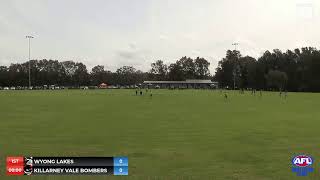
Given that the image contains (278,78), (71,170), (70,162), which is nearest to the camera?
(71,170)

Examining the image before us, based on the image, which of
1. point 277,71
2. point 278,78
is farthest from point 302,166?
point 277,71

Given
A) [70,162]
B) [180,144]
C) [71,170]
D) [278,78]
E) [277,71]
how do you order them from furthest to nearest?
[277,71], [278,78], [180,144], [70,162], [71,170]

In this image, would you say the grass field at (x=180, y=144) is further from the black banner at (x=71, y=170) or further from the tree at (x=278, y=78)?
the tree at (x=278, y=78)

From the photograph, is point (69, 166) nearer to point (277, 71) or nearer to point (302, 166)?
point (302, 166)

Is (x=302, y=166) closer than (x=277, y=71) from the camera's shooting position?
Yes

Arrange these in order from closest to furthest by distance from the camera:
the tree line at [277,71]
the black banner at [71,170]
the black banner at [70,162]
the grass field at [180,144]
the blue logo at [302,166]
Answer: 1. the black banner at [71,170]
2. the black banner at [70,162]
3. the blue logo at [302,166]
4. the grass field at [180,144]
5. the tree line at [277,71]

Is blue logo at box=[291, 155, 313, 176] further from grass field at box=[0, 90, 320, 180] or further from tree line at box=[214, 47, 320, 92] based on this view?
tree line at box=[214, 47, 320, 92]

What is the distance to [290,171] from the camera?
13.6 metres

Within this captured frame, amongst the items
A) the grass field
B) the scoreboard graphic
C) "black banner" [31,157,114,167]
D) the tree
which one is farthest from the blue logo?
the tree

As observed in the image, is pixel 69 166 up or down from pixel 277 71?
down

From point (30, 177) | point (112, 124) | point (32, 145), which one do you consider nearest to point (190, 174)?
point (30, 177)

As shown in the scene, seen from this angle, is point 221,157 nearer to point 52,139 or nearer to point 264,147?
point 264,147

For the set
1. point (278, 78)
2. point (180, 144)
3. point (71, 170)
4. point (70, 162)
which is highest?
point (278, 78)

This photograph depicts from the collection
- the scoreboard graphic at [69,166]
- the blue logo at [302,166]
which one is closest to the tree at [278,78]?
the blue logo at [302,166]
